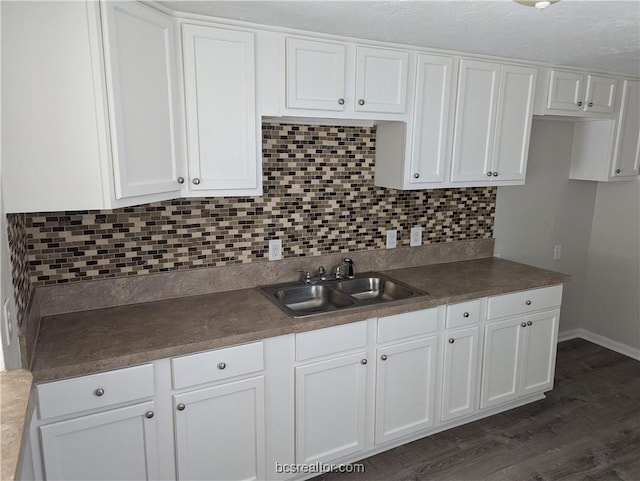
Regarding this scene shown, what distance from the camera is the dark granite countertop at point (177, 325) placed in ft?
5.62

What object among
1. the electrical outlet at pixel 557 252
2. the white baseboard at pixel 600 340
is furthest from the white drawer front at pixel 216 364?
the white baseboard at pixel 600 340

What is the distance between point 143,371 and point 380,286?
1.45 metres

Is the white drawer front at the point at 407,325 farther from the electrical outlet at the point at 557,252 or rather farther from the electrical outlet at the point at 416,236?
the electrical outlet at the point at 557,252

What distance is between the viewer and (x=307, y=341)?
6.93ft

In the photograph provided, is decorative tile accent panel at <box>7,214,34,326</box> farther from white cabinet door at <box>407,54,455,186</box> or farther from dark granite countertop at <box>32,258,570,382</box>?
white cabinet door at <box>407,54,455,186</box>

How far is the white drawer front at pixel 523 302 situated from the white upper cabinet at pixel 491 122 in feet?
2.28

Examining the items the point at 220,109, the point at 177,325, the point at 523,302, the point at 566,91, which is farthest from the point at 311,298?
the point at 566,91

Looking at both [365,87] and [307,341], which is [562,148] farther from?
[307,341]

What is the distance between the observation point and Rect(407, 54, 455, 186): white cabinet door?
8.18ft

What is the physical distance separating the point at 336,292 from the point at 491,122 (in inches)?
53.3

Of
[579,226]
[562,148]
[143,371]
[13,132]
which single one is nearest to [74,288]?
[143,371]

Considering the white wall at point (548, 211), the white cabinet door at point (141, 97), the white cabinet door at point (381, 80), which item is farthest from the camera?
the white wall at point (548, 211)

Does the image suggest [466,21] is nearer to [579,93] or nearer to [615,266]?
[579,93]

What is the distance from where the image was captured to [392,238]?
2.96 meters
